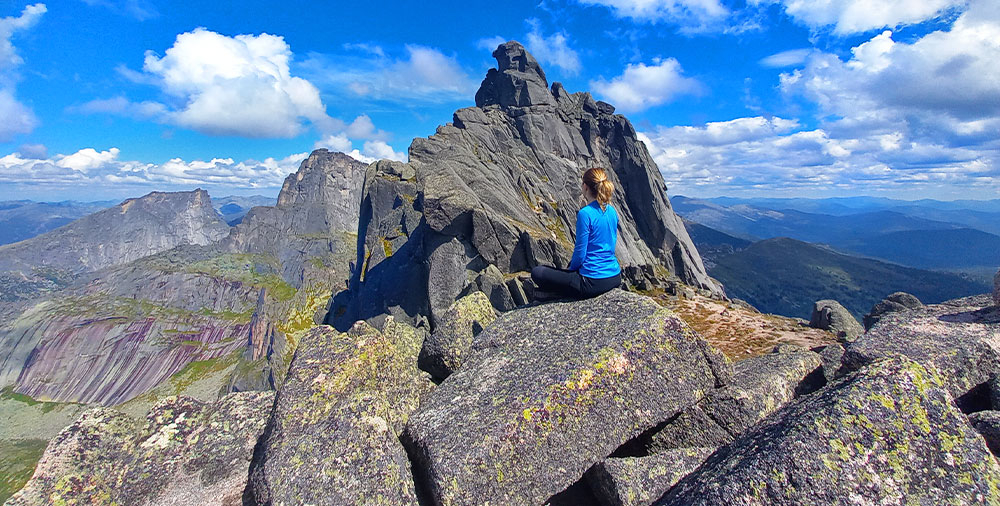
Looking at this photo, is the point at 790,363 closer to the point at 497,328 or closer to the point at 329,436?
the point at 497,328

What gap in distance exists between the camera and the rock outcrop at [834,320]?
3384cm

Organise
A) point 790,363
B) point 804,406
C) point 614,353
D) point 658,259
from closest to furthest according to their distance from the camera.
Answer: point 804,406
point 614,353
point 790,363
point 658,259

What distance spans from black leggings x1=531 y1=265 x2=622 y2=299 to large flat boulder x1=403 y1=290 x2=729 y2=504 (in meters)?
1.40

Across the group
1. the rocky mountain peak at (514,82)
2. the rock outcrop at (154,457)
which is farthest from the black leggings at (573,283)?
the rocky mountain peak at (514,82)

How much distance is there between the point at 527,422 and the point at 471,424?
1113mm

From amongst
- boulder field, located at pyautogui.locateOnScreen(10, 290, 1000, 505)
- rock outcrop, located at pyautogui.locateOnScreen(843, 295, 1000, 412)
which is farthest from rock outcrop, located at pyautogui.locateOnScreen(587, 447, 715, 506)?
rock outcrop, located at pyautogui.locateOnScreen(843, 295, 1000, 412)

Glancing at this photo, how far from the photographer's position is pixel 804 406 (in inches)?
260

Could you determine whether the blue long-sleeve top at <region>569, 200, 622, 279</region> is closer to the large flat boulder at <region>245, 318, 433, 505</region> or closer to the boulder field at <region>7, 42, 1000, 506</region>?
the boulder field at <region>7, 42, 1000, 506</region>

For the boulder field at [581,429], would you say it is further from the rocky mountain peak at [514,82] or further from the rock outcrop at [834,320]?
the rocky mountain peak at [514,82]

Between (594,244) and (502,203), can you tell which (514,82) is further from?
(594,244)

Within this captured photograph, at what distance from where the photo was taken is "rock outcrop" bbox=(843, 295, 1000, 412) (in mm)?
9438

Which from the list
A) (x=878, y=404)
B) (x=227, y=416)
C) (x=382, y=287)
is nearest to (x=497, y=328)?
(x=227, y=416)

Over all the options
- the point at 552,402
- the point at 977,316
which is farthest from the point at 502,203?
the point at 552,402

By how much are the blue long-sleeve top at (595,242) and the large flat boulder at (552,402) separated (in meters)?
1.72
